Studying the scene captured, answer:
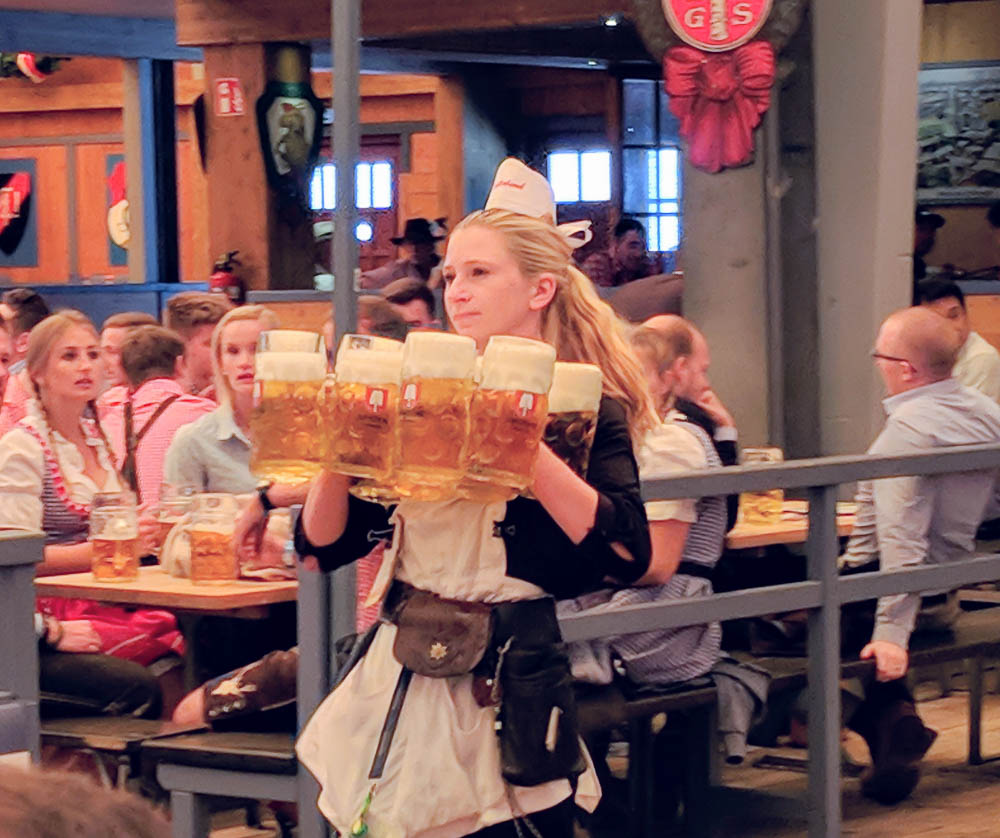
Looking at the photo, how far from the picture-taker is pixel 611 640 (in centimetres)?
437

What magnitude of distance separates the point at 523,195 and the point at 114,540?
6.27ft

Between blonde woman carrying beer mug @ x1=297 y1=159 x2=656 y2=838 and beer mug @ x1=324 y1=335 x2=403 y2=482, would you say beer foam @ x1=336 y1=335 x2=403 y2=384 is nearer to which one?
beer mug @ x1=324 y1=335 x2=403 y2=482

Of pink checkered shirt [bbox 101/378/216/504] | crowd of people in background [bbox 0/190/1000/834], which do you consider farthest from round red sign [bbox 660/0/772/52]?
pink checkered shirt [bbox 101/378/216/504]

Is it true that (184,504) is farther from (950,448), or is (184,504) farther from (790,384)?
(790,384)

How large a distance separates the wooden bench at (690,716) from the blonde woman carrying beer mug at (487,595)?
134cm

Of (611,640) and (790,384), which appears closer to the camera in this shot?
(611,640)

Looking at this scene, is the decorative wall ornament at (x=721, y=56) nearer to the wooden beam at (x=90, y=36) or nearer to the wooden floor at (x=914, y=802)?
the wooden floor at (x=914, y=802)

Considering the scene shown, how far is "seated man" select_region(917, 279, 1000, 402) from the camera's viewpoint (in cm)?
764

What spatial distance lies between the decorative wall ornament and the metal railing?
258cm

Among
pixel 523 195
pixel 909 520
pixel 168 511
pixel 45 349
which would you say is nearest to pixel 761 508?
pixel 909 520

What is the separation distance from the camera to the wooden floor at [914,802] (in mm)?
5254

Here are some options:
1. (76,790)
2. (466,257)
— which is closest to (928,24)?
(466,257)

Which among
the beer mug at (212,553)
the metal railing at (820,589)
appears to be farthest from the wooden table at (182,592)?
the metal railing at (820,589)

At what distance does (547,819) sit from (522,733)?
171 mm
